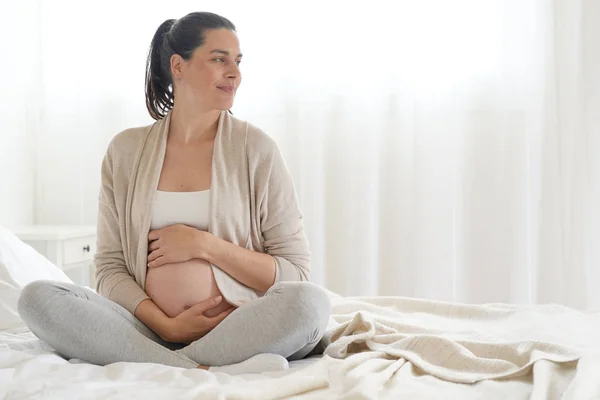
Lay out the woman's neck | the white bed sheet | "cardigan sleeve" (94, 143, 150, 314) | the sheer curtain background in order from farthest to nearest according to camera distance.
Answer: the sheer curtain background < the woman's neck < "cardigan sleeve" (94, 143, 150, 314) < the white bed sheet

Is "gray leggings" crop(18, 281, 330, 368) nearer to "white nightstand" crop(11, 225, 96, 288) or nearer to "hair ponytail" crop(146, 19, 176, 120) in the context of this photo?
"hair ponytail" crop(146, 19, 176, 120)

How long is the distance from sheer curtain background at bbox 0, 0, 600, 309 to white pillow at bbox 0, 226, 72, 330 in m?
1.22

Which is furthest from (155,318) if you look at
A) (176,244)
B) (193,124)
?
(193,124)

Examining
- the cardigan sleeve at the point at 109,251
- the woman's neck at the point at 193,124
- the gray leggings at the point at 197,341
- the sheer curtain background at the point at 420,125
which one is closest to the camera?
the gray leggings at the point at 197,341

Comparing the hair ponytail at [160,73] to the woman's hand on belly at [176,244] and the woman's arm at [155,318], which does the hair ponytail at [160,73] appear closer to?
→ the woman's hand on belly at [176,244]

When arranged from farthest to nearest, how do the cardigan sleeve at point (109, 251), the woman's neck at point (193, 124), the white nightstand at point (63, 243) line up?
the white nightstand at point (63, 243) → the woman's neck at point (193, 124) → the cardigan sleeve at point (109, 251)

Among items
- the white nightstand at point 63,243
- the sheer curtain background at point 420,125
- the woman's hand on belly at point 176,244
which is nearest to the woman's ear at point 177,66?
the woman's hand on belly at point 176,244

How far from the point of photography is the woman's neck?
1958mm

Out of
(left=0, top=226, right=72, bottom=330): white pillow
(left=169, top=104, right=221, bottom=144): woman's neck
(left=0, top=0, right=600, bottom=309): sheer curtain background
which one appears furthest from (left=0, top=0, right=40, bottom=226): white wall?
(left=169, top=104, right=221, bottom=144): woman's neck

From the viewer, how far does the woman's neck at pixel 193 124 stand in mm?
1958

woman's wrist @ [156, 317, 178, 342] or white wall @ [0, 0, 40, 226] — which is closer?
woman's wrist @ [156, 317, 178, 342]

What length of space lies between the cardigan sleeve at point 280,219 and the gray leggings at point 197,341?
196 millimetres

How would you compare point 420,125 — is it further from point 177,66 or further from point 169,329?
point 169,329

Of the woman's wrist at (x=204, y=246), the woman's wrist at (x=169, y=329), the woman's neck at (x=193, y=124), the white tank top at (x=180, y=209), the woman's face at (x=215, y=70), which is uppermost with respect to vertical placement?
the woman's face at (x=215, y=70)
